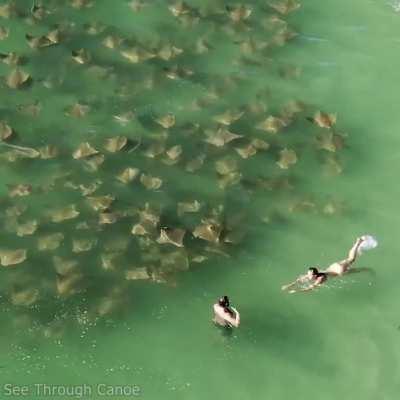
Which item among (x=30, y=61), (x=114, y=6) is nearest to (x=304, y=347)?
(x=30, y=61)

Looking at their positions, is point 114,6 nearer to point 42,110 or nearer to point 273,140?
point 42,110

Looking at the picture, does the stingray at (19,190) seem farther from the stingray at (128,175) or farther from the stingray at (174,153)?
the stingray at (174,153)

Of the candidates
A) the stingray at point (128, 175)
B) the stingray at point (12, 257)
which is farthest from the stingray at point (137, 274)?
the stingray at point (128, 175)

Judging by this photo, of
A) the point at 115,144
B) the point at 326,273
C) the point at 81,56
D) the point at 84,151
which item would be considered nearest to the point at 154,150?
the point at 115,144

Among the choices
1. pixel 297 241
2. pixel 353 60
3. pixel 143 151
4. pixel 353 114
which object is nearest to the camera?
pixel 297 241

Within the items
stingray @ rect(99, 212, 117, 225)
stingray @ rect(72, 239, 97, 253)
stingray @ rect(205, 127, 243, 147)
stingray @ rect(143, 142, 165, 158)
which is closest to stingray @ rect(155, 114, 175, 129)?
stingray @ rect(143, 142, 165, 158)

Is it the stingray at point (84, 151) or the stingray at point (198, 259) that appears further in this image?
the stingray at point (84, 151)
